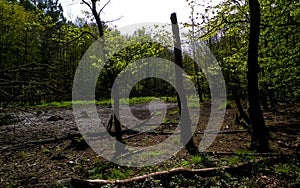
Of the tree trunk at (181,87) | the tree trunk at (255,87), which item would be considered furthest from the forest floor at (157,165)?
the tree trunk at (181,87)

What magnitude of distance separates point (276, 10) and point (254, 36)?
12.3ft

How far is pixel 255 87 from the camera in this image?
24.9ft

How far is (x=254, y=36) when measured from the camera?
7453mm

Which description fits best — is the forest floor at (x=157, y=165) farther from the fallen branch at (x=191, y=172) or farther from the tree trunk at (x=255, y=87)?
the tree trunk at (x=255, y=87)

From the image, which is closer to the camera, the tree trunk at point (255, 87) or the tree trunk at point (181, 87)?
the tree trunk at point (255, 87)

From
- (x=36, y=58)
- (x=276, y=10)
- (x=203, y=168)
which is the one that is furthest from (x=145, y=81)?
(x=203, y=168)

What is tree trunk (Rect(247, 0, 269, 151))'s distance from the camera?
7.36 meters

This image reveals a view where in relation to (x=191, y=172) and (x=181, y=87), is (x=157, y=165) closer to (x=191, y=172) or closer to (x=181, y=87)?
(x=191, y=172)

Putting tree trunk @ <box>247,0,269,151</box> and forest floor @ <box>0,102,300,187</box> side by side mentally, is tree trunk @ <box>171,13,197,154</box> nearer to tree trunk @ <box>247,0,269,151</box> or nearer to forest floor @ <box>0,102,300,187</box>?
forest floor @ <box>0,102,300,187</box>

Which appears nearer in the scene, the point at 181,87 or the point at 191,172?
the point at 191,172

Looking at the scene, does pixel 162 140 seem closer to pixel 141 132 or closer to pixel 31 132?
pixel 141 132

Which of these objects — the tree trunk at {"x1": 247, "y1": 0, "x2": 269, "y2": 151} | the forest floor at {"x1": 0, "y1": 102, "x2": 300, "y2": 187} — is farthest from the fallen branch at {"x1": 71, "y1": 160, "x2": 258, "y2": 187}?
the tree trunk at {"x1": 247, "y1": 0, "x2": 269, "y2": 151}

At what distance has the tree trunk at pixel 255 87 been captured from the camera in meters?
7.36

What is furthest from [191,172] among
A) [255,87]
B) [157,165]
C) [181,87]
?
[181,87]
